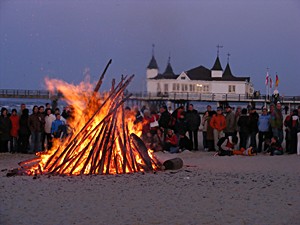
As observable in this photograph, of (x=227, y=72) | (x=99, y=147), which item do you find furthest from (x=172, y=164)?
(x=227, y=72)

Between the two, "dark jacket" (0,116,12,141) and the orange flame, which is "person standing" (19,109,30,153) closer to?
"dark jacket" (0,116,12,141)

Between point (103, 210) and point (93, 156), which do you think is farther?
point (93, 156)

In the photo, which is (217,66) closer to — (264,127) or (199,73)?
(199,73)

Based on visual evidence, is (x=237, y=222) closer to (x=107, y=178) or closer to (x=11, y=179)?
(x=107, y=178)

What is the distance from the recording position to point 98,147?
35.7 ft

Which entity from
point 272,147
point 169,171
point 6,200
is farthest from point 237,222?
point 272,147

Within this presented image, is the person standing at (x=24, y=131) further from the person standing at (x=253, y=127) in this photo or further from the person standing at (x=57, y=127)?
the person standing at (x=253, y=127)

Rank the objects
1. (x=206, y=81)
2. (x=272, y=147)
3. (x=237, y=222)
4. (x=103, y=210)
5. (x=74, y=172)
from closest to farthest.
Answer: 1. (x=237, y=222)
2. (x=103, y=210)
3. (x=74, y=172)
4. (x=272, y=147)
5. (x=206, y=81)

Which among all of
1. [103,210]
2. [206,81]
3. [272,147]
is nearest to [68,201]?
[103,210]

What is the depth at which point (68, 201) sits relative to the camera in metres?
8.20

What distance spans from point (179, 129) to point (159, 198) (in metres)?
8.39

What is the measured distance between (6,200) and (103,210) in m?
1.73

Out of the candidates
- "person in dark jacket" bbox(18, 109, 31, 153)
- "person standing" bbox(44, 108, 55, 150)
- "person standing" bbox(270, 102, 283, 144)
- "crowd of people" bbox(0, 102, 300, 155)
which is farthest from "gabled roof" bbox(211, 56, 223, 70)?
"person in dark jacket" bbox(18, 109, 31, 153)

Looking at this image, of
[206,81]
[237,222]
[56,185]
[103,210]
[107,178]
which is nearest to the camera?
[237,222]
